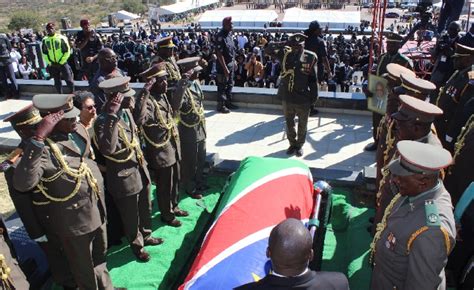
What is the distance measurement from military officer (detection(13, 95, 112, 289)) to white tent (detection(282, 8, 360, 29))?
21.7 meters

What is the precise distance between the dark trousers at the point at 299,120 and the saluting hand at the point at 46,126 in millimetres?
3578

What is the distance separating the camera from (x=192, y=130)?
178 inches

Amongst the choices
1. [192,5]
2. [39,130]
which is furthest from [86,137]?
[192,5]

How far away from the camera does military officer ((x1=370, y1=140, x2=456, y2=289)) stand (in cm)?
216

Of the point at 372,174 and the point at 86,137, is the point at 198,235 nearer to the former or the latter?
the point at 86,137

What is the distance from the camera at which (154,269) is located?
3699 mm

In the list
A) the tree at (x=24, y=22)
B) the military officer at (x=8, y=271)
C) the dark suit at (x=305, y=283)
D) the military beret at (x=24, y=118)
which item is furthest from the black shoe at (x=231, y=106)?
the tree at (x=24, y=22)

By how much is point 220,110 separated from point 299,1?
4434 centimetres

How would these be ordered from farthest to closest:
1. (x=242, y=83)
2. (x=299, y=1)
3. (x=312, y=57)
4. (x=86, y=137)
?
(x=299, y=1), (x=242, y=83), (x=312, y=57), (x=86, y=137)

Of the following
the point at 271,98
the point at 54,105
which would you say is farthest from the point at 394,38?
the point at 54,105

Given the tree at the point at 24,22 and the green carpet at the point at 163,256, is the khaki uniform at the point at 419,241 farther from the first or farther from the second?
the tree at the point at 24,22

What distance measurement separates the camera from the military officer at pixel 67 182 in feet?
8.75

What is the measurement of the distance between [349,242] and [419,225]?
6.19 feet

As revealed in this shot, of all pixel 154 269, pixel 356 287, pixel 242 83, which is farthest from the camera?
pixel 242 83
